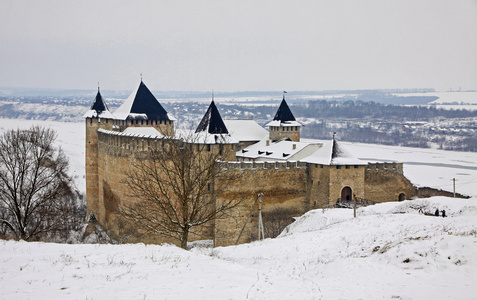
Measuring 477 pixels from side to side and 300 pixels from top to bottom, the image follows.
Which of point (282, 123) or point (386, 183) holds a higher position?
point (282, 123)

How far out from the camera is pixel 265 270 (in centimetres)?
1013

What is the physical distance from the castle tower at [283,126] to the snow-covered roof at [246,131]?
5.51 ft

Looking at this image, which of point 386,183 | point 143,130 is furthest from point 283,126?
point 386,183

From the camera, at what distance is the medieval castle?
22734 mm

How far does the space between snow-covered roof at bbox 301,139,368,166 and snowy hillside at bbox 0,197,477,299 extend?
1133cm

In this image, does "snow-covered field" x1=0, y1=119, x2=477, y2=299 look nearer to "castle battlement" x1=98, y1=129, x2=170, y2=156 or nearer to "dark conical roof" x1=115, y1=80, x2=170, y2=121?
"castle battlement" x1=98, y1=129, x2=170, y2=156

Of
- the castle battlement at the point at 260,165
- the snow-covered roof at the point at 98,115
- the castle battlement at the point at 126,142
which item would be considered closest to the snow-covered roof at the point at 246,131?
the snow-covered roof at the point at 98,115

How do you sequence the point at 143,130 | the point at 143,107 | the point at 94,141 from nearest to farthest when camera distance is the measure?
1. the point at 143,130
2. the point at 94,141
3. the point at 143,107

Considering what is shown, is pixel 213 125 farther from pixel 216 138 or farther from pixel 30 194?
pixel 30 194

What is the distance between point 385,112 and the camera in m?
126

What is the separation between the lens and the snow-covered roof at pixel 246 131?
35.7m

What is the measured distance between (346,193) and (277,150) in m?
7.22

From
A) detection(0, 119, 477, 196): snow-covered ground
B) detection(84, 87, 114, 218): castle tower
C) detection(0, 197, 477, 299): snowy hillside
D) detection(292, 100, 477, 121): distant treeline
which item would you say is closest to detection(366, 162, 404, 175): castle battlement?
detection(0, 119, 477, 196): snow-covered ground

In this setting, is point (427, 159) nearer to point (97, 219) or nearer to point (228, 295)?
point (97, 219)
